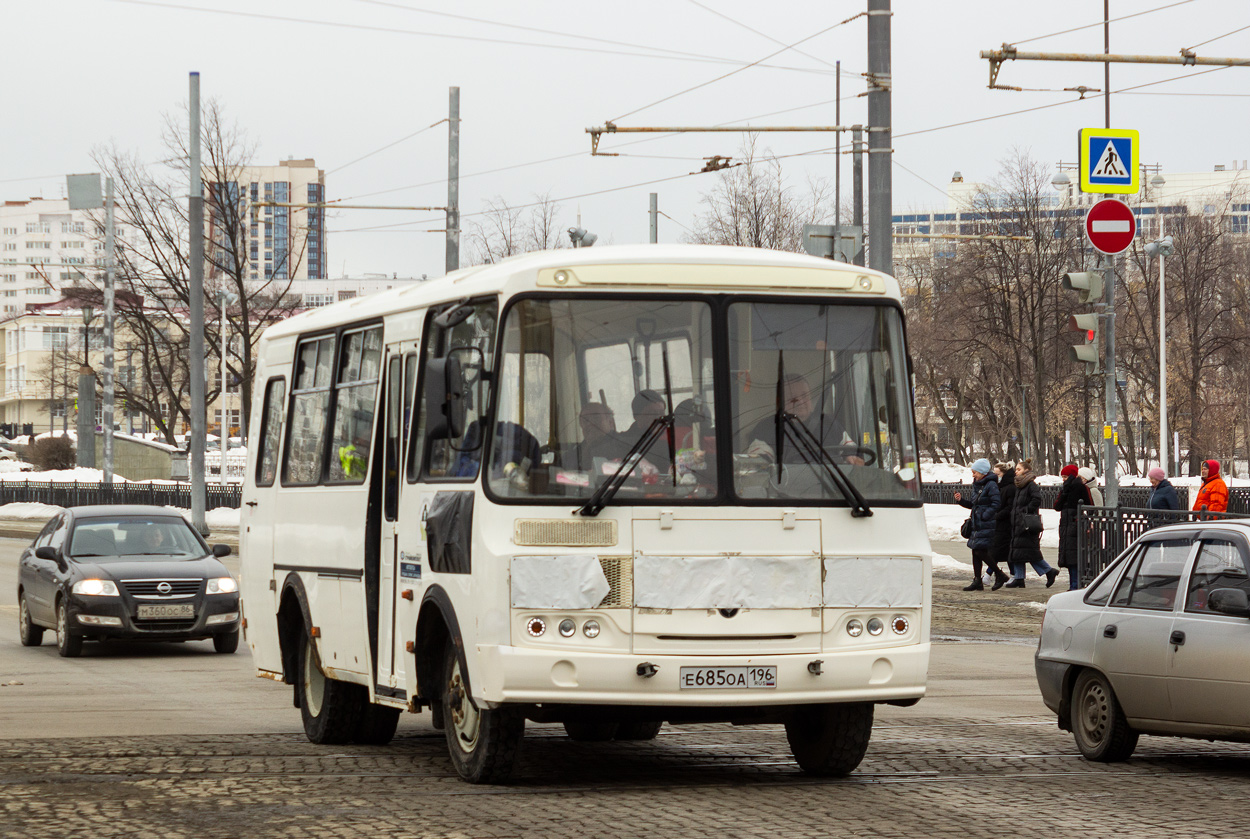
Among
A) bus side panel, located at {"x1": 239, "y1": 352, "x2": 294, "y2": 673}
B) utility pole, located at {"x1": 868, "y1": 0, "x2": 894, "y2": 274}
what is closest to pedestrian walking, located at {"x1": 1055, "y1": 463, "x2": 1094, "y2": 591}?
utility pole, located at {"x1": 868, "y1": 0, "x2": 894, "y2": 274}

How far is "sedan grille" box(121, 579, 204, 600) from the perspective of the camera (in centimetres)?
1864

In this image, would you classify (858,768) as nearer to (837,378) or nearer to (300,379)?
(837,378)

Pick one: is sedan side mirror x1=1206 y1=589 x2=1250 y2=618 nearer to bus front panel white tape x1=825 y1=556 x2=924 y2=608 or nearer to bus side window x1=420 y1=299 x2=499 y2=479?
bus front panel white tape x1=825 y1=556 x2=924 y2=608

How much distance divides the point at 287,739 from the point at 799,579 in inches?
166

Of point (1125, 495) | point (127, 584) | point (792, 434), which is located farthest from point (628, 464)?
point (1125, 495)

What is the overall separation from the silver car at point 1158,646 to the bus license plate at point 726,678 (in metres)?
2.63

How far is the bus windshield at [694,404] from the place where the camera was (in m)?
8.73

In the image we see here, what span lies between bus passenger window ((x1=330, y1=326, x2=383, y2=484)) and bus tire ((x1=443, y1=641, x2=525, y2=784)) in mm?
1687

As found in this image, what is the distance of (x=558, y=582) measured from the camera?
8.57m

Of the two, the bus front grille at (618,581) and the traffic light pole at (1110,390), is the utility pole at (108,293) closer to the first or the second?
the traffic light pole at (1110,390)

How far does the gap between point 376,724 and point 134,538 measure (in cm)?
950

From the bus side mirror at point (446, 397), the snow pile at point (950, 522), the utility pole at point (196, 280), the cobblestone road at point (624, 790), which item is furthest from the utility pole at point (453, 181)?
the bus side mirror at point (446, 397)

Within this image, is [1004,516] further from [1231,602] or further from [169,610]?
[1231,602]

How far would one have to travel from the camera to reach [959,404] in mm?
71188
